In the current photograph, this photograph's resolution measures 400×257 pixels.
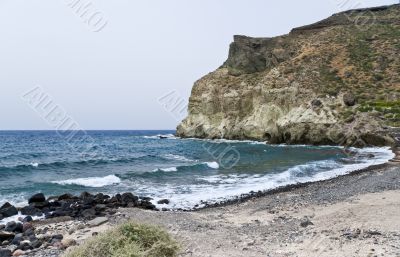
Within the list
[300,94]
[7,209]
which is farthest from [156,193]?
[300,94]

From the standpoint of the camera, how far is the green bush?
718cm

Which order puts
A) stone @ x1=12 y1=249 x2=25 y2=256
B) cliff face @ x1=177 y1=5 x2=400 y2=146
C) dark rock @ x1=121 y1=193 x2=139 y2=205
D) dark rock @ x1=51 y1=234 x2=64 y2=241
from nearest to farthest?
1. stone @ x1=12 y1=249 x2=25 y2=256
2. dark rock @ x1=51 y1=234 x2=64 y2=241
3. dark rock @ x1=121 y1=193 x2=139 y2=205
4. cliff face @ x1=177 y1=5 x2=400 y2=146

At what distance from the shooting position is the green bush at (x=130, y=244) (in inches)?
283

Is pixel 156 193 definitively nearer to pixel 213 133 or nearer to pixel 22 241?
pixel 22 241

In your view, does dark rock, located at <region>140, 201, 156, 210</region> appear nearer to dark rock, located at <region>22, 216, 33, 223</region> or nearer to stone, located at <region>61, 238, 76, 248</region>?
dark rock, located at <region>22, 216, 33, 223</region>

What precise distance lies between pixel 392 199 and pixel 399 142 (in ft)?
112

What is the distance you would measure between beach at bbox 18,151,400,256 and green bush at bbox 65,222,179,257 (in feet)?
2.53

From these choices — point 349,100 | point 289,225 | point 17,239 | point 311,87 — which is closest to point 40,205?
point 17,239

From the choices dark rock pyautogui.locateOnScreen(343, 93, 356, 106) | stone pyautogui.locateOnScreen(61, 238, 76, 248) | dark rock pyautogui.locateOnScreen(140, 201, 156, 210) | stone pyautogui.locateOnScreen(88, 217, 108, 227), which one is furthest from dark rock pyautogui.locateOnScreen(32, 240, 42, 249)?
dark rock pyautogui.locateOnScreen(343, 93, 356, 106)

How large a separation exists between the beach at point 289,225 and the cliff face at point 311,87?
34247 mm

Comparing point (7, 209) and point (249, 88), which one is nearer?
point (7, 209)

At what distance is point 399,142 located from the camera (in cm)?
4403

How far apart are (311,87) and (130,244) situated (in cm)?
6119

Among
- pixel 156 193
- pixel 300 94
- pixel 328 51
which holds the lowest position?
pixel 156 193
